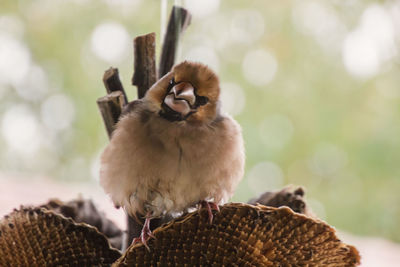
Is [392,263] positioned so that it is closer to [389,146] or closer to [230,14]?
[389,146]

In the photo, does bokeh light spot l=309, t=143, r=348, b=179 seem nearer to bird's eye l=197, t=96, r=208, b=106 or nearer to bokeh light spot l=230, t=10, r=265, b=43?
bokeh light spot l=230, t=10, r=265, b=43

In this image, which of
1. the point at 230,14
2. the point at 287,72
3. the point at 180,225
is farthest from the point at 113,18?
the point at 180,225

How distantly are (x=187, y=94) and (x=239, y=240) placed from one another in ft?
0.89

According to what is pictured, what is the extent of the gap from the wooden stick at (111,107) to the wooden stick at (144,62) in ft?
0.17

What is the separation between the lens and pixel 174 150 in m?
0.87

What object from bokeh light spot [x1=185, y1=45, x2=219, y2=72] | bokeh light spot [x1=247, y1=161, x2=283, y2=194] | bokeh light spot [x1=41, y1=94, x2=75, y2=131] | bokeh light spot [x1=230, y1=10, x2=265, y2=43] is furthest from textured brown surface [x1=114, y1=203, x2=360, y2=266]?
bokeh light spot [x1=41, y1=94, x2=75, y2=131]

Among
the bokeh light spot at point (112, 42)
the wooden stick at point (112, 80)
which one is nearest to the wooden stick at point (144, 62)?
the wooden stick at point (112, 80)

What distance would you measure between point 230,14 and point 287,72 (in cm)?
43

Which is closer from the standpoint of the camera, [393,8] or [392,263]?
[392,263]

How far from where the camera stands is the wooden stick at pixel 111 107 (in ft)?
3.12

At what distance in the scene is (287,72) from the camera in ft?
8.19

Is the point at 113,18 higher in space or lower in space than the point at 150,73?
higher

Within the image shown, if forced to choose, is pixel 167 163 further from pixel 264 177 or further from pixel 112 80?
pixel 264 177

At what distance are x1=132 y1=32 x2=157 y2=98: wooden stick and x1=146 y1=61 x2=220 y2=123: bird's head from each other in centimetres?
8
